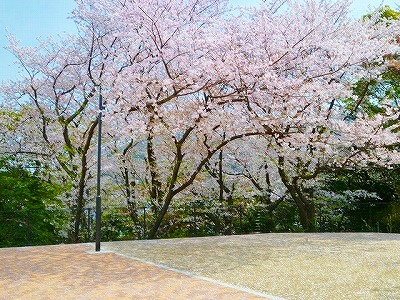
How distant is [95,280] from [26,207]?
10.6 meters

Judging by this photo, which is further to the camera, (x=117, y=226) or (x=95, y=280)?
(x=117, y=226)

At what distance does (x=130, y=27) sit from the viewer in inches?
556

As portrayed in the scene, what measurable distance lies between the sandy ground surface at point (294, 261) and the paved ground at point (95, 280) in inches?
21.9

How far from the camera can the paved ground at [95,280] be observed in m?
7.30

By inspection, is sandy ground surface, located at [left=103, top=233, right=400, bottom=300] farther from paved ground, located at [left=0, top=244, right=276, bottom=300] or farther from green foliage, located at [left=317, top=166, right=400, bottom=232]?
green foliage, located at [left=317, top=166, right=400, bottom=232]

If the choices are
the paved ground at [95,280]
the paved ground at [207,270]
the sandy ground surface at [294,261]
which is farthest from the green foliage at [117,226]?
the paved ground at [95,280]

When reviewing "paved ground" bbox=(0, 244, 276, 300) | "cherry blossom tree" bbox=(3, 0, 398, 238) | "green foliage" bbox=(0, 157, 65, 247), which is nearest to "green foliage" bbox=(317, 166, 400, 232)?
"cherry blossom tree" bbox=(3, 0, 398, 238)

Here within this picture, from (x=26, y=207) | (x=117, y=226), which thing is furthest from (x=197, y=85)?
(x=26, y=207)

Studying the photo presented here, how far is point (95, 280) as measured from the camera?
8438 mm

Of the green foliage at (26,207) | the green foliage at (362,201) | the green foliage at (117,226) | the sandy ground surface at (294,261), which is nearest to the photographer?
the sandy ground surface at (294,261)

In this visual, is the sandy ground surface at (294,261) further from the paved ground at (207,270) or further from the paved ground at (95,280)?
the paved ground at (95,280)

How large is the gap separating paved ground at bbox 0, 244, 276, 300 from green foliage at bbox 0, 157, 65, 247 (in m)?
5.27

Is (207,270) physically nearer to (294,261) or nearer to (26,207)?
(294,261)

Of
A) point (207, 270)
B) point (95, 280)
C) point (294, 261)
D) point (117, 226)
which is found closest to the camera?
point (95, 280)
